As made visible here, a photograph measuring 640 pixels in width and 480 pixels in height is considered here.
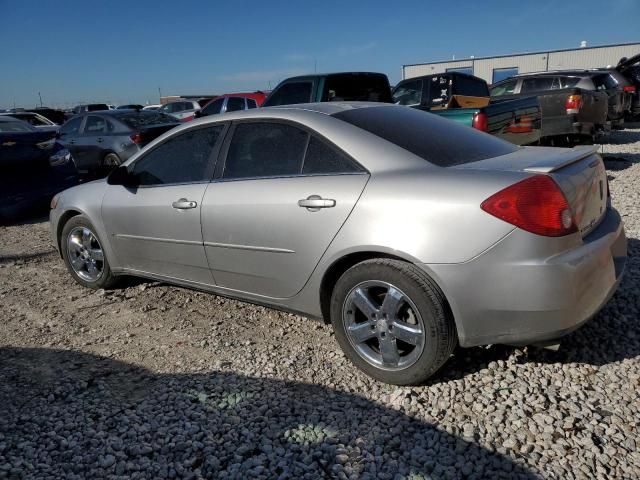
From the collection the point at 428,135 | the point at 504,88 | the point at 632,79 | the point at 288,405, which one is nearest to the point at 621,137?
the point at 632,79

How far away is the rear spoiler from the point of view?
240 cm

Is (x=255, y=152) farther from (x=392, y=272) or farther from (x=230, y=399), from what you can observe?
(x=230, y=399)

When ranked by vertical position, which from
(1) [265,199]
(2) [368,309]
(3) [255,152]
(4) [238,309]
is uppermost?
(3) [255,152]

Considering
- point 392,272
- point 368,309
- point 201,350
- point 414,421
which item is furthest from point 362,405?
point 201,350

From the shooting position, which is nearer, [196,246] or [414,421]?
[414,421]

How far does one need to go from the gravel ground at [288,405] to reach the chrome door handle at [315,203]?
3.17 ft

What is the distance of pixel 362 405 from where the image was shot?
2590 mm

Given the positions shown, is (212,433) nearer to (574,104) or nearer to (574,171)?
(574,171)

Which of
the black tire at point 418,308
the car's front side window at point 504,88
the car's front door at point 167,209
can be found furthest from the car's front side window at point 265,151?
the car's front side window at point 504,88

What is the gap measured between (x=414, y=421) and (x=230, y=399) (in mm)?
981

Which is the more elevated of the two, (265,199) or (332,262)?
(265,199)

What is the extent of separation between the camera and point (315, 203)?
2770 mm

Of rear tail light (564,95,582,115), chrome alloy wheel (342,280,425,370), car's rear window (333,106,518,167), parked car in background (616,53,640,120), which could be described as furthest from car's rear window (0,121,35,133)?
parked car in background (616,53,640,120)

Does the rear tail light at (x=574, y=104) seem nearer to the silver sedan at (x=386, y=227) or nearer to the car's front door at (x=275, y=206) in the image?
the silver sedan at (x=386, y=227)
